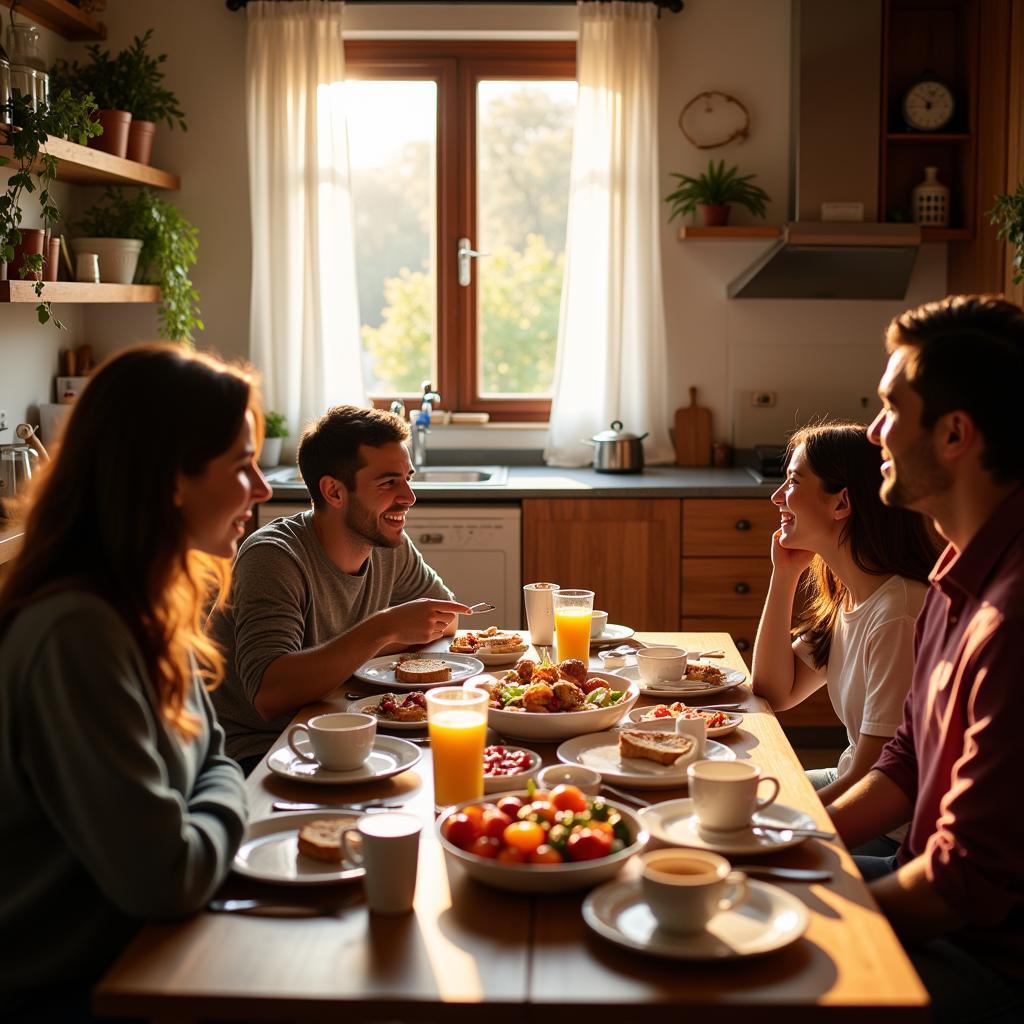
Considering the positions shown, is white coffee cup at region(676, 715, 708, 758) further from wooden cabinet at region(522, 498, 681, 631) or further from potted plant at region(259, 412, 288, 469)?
potted plant at region(259, 412, 288, 469)

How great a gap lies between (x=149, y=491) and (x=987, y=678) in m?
0.95

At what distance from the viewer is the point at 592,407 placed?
4594 mm

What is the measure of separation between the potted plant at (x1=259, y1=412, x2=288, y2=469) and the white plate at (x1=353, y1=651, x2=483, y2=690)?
2.21 meters

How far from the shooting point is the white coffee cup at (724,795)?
1.47 m

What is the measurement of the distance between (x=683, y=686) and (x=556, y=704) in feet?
1.12

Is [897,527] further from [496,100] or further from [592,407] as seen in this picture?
[496,100]

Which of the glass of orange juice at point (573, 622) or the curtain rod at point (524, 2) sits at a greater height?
the curtain rod at point (524, 2)

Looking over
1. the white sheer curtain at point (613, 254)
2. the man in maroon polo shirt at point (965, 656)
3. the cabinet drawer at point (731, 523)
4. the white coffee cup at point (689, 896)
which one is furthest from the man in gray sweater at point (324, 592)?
the white sheer curtain at point (613, 254)

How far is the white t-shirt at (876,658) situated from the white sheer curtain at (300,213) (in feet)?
8.93

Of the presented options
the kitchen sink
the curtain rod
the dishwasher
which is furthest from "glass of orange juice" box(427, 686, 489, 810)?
the curtain rod

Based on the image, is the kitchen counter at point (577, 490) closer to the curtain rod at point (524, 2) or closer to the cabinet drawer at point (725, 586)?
the cabinet drawer at point (725, 586)

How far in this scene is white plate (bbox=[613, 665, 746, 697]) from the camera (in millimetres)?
2137

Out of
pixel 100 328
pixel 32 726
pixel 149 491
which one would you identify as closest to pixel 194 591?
pixel 149 491

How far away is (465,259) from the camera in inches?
186
